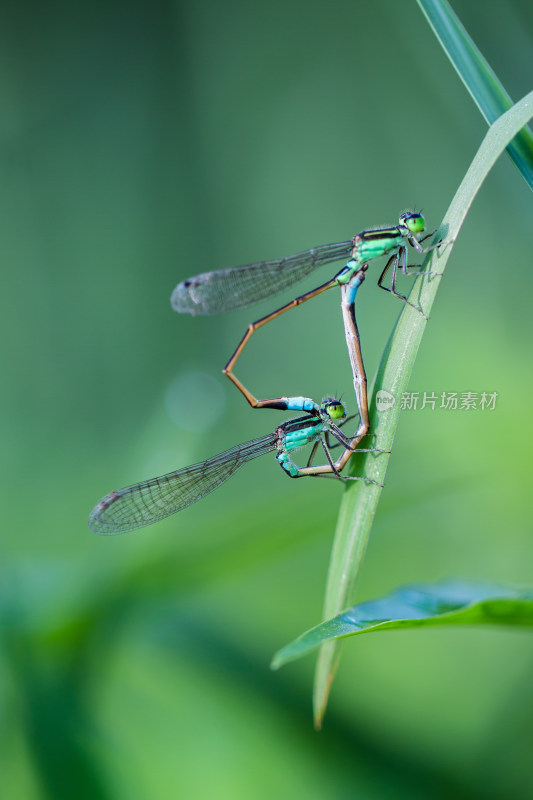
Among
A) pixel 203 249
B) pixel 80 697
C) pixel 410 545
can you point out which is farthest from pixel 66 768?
pixel 203 249

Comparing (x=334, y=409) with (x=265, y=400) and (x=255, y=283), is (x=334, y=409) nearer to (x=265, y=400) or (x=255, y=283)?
(x=265, y=400)

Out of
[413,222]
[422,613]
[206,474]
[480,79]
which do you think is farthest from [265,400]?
[480,79]

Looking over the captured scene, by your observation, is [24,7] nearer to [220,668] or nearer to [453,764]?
[220,668]

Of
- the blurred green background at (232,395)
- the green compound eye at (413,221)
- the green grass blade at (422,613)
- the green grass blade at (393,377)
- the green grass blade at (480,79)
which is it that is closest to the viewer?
the green grass blade at (422,613)

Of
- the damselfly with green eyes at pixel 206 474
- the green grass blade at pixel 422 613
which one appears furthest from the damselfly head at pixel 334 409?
the green grass blade at pixel 422 613

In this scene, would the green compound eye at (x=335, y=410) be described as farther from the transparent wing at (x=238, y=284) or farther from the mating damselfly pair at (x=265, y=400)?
the transparent wing at (x=238, y=284)

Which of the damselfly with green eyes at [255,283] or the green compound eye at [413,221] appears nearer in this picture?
the green compound eye at [413,221]
